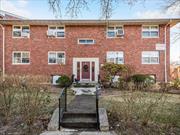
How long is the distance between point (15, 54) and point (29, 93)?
58.5ft

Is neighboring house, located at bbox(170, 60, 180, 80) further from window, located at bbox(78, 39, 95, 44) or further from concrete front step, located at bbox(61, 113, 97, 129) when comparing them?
concrete front step, located at bbox(61, 113, 97, 129)

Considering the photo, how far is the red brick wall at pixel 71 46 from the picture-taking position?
79.5 feet

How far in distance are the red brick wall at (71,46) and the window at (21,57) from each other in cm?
38

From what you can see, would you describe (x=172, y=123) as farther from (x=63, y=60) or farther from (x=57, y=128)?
(x=63, y=60)

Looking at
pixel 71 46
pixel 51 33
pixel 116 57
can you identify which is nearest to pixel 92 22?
pixel 71 46

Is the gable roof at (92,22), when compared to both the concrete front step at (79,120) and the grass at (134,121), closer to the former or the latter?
the concrete front step at (79,120)

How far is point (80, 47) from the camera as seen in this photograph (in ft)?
80.6

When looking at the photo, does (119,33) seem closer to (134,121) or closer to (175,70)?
(175,70)

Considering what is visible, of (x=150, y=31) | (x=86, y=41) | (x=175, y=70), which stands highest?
(x=150, y=31)

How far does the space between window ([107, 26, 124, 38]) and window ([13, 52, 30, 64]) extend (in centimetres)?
834

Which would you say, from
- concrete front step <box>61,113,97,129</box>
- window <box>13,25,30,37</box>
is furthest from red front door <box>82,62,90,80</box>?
concrete front step <box>61,113,97,129</box>

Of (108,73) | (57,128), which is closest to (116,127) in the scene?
(57,128)

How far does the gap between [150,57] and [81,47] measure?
6.83m

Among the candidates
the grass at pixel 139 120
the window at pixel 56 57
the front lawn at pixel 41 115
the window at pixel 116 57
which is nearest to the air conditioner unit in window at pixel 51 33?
the window at pixel 56 57
